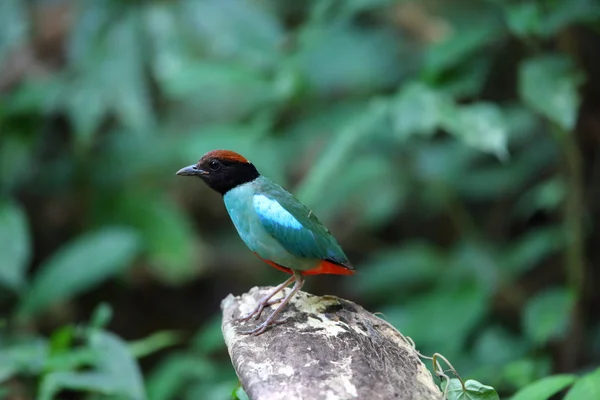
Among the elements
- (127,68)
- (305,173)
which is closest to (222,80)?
(127,68)

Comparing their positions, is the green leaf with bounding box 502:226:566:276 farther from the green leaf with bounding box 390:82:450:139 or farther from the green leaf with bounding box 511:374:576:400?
the green leaf with bounding box 511:374:576:400

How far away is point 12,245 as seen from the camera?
161 inches

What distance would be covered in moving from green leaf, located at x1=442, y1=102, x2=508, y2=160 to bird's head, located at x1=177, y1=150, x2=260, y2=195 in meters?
1.24

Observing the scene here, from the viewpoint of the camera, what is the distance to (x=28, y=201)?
5676 mm

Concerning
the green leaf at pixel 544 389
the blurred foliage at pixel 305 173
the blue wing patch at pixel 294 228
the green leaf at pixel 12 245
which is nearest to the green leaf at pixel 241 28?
the blurred foliage at pixel 305 173

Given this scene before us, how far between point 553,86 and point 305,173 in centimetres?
334

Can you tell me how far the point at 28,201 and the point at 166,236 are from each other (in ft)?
4.09

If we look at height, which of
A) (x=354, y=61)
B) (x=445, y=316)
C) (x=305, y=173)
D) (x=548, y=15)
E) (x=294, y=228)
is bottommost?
(x=445, y=316)

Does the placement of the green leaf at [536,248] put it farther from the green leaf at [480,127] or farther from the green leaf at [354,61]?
the green leaf at [354,61]

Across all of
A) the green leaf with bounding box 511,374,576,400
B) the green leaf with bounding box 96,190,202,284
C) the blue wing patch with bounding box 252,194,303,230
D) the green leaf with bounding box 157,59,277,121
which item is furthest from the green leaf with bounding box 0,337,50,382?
the green leaf with bounding box 511,374,576,400

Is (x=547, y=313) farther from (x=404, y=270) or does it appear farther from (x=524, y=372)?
(x=404, y=270)

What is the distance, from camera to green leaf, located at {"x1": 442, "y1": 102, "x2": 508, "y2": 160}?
322 cm

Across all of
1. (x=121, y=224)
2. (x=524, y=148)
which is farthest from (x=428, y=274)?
(x=121, y=224)

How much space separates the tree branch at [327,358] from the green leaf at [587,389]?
0.45 meters
